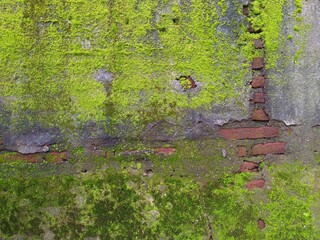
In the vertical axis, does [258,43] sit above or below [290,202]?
above

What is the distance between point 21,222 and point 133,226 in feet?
2.18

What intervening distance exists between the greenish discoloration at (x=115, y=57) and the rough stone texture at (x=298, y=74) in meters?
0.21

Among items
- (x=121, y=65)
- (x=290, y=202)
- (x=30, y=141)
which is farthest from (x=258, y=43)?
(x=30, y=141)

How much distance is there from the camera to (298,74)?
200cm

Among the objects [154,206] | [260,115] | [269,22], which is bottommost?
[154,206]

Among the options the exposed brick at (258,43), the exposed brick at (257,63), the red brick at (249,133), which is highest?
the exposed brick at (258,43)

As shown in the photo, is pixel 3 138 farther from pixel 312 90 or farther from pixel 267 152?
pixel 312 90

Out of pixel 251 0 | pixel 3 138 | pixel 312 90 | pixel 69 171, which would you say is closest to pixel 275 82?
pixel 312 90

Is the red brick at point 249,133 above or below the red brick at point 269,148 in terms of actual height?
above

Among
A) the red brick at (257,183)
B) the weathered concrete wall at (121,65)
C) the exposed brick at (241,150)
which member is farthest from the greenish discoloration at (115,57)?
the red brick at (257,183)

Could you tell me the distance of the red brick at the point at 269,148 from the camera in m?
2.03

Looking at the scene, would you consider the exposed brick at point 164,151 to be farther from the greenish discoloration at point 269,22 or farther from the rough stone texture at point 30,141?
the greenish discoloration at point 269,22

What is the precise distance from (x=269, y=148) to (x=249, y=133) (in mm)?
146

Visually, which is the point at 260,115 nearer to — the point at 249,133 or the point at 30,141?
the point at 249,133
